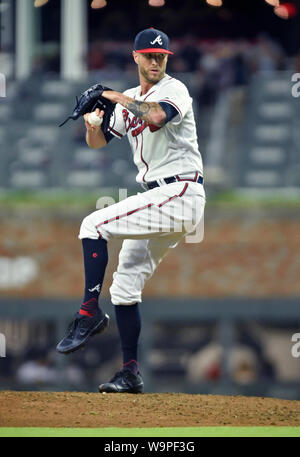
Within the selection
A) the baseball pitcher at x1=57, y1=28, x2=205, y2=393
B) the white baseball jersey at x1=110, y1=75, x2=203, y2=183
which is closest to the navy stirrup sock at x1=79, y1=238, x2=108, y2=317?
the baseball pitcher at x1=57, y1=28, x2=205, y2=393

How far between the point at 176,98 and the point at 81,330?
1.27 m

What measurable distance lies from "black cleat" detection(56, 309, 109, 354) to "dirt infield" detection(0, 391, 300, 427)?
Answer: 396 mm

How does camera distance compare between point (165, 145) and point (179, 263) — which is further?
point (179, 263)

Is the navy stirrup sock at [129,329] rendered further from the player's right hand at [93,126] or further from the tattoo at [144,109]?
the tattoo at [144,109]

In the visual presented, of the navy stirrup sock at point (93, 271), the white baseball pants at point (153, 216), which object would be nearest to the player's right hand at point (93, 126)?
the white baseball pants at point (153, 216)

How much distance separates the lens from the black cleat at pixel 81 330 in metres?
4.66

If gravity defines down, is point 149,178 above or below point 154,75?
below

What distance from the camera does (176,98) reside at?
4625 millimetres

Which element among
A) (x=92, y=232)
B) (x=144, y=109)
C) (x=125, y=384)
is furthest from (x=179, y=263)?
(x=144, y=109)

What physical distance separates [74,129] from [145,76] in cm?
733

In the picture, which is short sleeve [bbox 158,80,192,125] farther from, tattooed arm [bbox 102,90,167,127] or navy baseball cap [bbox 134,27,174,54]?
navy baseball cap [bbox 134,27,174,54]

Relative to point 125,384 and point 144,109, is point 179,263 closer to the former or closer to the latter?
point 125,384

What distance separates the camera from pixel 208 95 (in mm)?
12766
